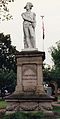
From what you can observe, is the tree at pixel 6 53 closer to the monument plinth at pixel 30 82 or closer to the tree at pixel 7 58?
the tree at pixel 7 58

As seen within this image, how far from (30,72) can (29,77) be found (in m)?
0.29

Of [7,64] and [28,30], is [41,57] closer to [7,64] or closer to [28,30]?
[28,30]

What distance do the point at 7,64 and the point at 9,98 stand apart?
174 feet

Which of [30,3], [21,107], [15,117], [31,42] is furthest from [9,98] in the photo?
[15,117]

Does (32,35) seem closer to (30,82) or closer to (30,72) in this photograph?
(30,72)

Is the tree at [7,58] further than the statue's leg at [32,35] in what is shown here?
Yes

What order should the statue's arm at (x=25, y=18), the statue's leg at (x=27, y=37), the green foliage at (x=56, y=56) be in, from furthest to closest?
the green foliage at (x=56, y=56) → the statue's arm at (x=25, y=18) → the statue's leg at (x=27, y=37)

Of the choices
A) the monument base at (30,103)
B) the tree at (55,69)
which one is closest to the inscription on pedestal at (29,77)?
the monument base at (30,103)

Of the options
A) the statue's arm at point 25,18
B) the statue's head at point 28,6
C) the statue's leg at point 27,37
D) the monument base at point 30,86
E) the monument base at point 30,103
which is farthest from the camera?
the statue's head at point 28,6

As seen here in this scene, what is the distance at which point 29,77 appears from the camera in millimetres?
21688

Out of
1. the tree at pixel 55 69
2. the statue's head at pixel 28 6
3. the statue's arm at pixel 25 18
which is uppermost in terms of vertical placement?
the statue's head at pixel 28 6

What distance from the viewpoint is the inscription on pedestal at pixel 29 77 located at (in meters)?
21.6

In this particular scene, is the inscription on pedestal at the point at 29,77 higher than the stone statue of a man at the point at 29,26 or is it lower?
lower

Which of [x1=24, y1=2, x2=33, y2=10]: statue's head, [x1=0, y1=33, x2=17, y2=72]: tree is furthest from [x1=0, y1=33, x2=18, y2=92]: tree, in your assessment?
[x1=24, y1=2, x2=33, y2=10]: statue's head
